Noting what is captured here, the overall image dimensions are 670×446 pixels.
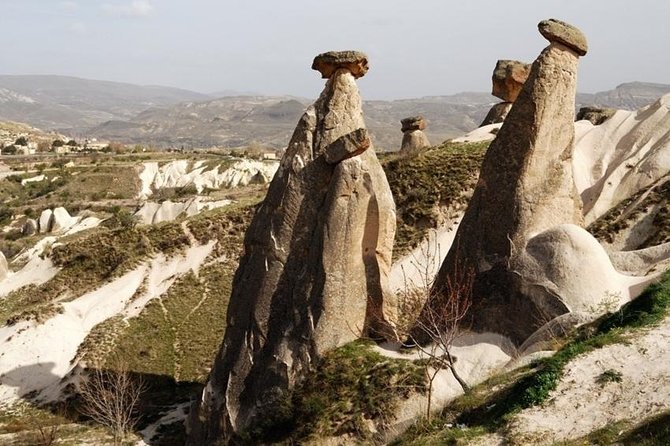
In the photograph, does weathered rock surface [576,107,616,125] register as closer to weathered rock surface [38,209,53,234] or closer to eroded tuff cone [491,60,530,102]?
eroded tuff cone [491,60,530,102]

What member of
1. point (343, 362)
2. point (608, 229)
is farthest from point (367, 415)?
point (608, 229)

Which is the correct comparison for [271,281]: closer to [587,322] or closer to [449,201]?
[587,322]


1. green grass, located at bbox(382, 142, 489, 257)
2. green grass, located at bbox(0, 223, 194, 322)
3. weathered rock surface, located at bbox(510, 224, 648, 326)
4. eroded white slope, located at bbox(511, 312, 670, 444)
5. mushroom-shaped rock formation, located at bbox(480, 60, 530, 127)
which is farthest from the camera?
green grass, located at bbox(0, 223, 194, 322)

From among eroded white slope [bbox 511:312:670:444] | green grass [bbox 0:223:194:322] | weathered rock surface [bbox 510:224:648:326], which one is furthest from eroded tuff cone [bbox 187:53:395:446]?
green grass [bbox 0:223:194:322]

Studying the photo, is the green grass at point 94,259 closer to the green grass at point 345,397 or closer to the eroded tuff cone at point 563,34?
the green grass at point 345,397

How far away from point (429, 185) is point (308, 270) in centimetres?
1425

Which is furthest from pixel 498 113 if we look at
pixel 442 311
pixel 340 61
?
pixel 442 311

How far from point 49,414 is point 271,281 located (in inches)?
479

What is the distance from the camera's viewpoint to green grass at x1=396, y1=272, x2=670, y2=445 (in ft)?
34.4

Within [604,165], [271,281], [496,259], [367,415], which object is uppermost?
[604,165]

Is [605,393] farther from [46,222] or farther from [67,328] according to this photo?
[46,222]

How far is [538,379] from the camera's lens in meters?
10.6

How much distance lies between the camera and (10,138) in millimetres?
144875

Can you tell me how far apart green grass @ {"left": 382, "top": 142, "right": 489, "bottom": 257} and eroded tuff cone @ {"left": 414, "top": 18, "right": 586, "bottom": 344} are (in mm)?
11893
